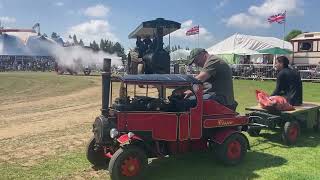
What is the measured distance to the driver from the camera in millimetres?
8258

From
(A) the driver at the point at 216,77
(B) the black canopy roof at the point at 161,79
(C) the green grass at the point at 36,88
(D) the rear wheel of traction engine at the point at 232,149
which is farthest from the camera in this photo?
(C) the green grass at the point at 36,88

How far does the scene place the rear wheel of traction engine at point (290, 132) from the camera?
9633 millimetres

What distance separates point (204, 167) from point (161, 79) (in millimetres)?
1753

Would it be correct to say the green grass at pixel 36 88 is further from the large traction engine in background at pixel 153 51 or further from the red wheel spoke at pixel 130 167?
the red wheel spoke at pixel 130 167

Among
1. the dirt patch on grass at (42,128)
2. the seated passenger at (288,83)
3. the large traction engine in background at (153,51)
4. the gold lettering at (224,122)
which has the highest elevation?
the large traction engine in background at (153,51)

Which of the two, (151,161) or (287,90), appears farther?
(287,90)

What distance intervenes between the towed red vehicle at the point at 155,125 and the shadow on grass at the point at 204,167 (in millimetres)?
221

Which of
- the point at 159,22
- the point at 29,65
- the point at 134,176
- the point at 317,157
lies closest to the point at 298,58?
the point at 159,22

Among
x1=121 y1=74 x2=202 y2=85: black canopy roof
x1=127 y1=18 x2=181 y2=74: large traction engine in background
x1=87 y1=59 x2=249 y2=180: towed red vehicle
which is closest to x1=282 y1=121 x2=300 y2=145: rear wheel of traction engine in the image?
x1=87 y1=59 x2=249 y2=180: towed red vehicle

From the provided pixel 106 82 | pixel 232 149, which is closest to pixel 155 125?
pixel 106 82

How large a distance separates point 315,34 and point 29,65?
155 feet

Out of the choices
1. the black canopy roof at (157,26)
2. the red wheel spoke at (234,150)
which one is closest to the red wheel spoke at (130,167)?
the red wheel spoke at (234,150)

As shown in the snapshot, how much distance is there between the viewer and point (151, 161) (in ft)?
27.3

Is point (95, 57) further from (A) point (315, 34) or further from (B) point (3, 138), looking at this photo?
(B) point (3, 138)
